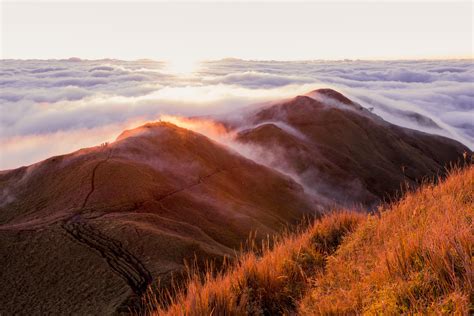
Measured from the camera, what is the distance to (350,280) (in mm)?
4820

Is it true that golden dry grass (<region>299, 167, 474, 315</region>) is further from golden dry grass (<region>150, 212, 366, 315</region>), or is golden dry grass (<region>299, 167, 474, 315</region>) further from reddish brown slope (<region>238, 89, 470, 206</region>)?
reddish brown slope (<region>238, 89, 470, 206</region>)

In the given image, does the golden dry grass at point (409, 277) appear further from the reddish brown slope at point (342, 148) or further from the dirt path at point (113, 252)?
the reddish brown slope at point (342, 148)

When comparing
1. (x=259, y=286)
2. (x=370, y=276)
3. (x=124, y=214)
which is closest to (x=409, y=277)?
(x=370, y=276)

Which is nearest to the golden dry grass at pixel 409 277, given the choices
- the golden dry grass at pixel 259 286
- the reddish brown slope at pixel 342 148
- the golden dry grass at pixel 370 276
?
the golden dry grass at pixel 370 276

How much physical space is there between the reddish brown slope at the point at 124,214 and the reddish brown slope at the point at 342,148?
55.1ft

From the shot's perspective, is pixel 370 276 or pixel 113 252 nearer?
pixel 370 276

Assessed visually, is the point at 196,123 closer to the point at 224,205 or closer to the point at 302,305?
the point at 224,205

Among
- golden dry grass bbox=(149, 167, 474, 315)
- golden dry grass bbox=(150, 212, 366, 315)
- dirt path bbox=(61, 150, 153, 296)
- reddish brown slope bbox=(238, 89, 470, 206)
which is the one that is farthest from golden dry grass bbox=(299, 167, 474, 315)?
reddish brown slope bbox=(238, 89, 470, 206)

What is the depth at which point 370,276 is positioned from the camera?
4406mm

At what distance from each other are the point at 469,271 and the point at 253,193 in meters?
30.1

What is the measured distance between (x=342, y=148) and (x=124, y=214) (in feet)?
182

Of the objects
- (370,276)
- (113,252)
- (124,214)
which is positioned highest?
(370,276)

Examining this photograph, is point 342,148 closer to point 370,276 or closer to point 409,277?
point 370,276

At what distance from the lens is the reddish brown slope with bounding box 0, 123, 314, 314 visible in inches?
429
